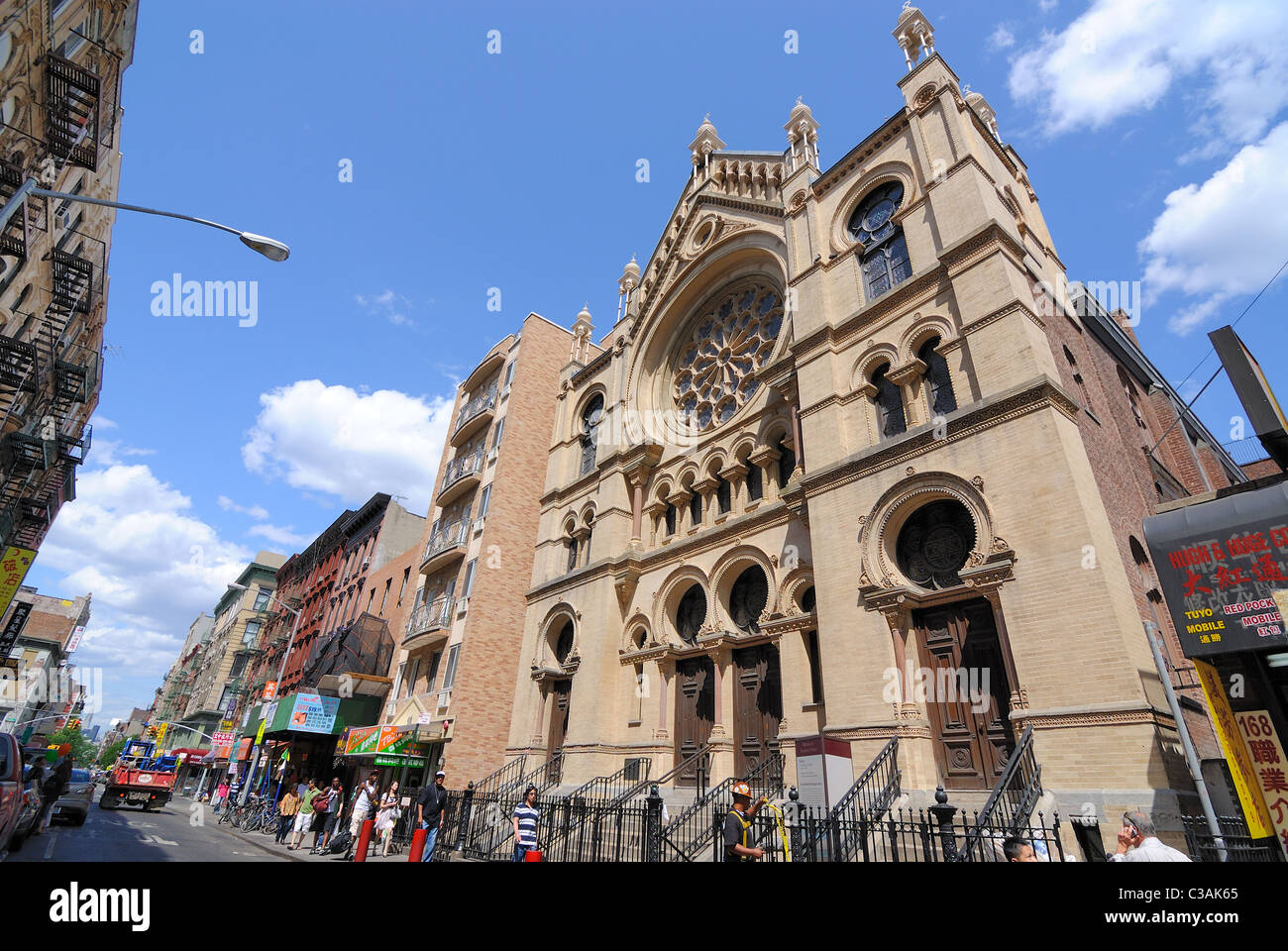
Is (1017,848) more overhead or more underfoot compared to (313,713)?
more underfoot

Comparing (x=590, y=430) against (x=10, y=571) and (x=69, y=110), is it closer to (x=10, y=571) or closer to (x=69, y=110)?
(x=69, y=110)

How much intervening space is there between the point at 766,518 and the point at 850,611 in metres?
4.71

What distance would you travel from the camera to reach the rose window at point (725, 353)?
23469mm

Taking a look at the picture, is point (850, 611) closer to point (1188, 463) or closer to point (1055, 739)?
point (1055, 739)

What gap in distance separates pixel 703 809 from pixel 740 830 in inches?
303

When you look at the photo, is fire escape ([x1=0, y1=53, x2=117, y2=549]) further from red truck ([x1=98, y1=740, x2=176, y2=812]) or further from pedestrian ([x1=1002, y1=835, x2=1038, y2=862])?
pedestrian ([x1=1002, y1=835, x2=1038, y2=862])

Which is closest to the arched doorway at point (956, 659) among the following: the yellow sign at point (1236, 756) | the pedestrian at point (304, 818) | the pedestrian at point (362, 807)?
the yellow sign at point (1236, 756)

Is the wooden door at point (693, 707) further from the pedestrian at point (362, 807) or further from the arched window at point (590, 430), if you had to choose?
the arched window at point (590, 430)

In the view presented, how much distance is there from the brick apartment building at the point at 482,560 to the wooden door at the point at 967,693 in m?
16.3

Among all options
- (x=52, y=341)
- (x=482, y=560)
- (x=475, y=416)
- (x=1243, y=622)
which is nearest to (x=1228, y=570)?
(x=1243, y=622)

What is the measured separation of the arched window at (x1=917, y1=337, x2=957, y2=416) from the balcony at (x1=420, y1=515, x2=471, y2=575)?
20525 millimetres

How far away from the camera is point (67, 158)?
17938 millimetres

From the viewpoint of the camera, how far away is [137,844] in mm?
17469
